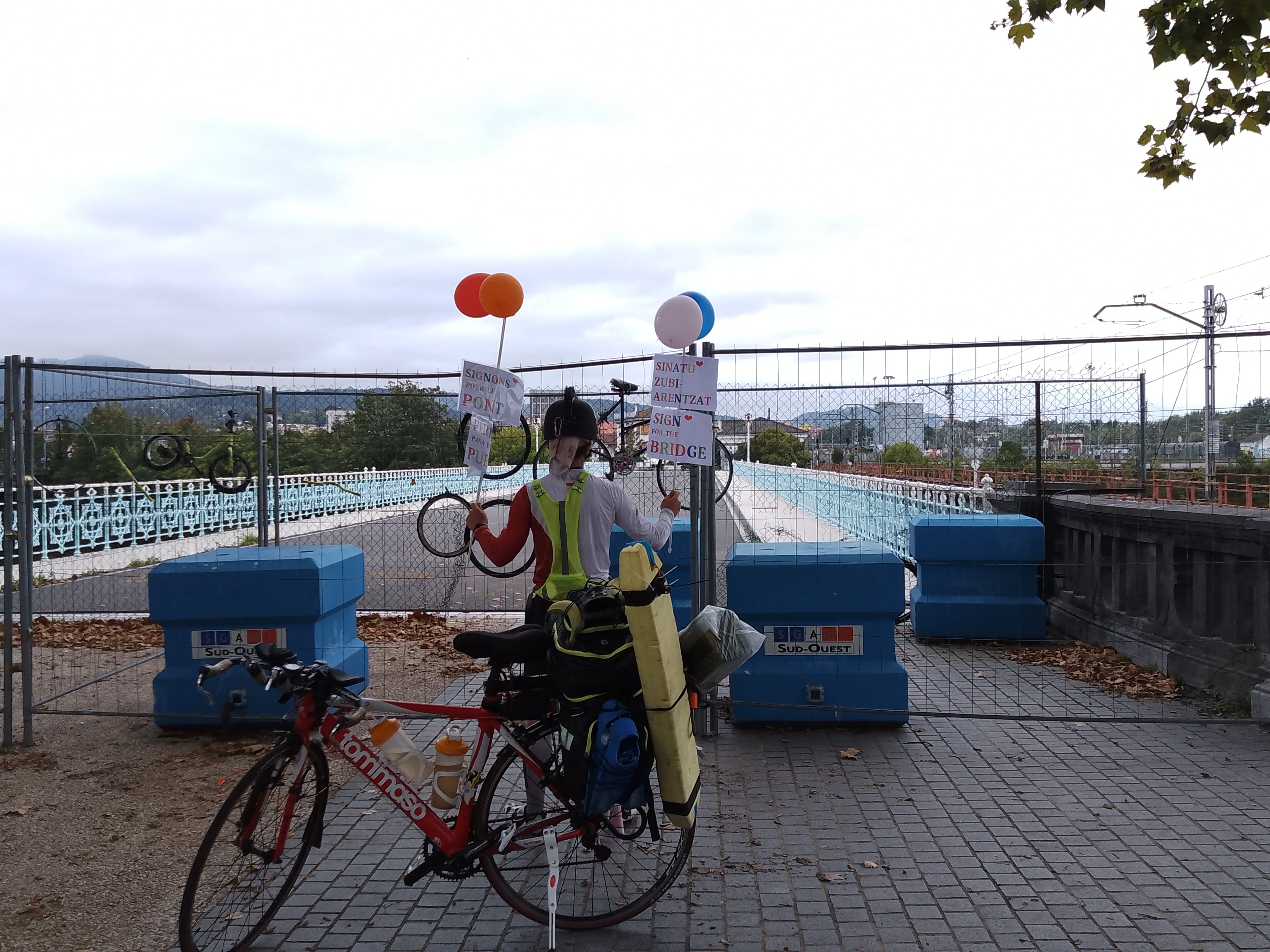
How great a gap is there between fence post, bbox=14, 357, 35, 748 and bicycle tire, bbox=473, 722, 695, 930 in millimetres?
3970

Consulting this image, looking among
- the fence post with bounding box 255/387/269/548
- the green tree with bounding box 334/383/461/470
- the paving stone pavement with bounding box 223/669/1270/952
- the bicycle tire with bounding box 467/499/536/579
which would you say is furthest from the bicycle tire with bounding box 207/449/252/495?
the paving stone pavement with bounding box 223/669/1270/952

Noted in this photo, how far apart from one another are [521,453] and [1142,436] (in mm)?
6078

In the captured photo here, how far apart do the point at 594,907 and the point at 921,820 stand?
6.51ft

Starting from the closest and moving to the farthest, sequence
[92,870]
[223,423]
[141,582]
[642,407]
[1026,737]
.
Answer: [92,870] → [1026,737] → [223,423] → [642,407] → [141,582]

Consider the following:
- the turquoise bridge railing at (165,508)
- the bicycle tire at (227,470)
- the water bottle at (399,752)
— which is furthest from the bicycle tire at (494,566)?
the bicycle tire at (227,470)

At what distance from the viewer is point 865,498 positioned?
12.2 metres

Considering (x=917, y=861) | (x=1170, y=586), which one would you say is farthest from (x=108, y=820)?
Result: (x=1170, y=586)

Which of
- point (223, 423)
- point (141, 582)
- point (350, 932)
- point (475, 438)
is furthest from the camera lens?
point (141, 582)

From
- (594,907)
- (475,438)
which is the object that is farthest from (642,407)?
(594,907)

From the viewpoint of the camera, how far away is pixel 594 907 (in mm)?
4043

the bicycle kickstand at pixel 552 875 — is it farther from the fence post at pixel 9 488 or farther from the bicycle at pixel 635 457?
the bicycle at pixel 635 457

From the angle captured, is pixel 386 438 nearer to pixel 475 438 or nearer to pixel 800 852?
pixel 475 438

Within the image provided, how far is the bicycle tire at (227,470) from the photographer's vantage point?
934cm

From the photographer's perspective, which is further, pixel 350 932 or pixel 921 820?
pixel 921 820
